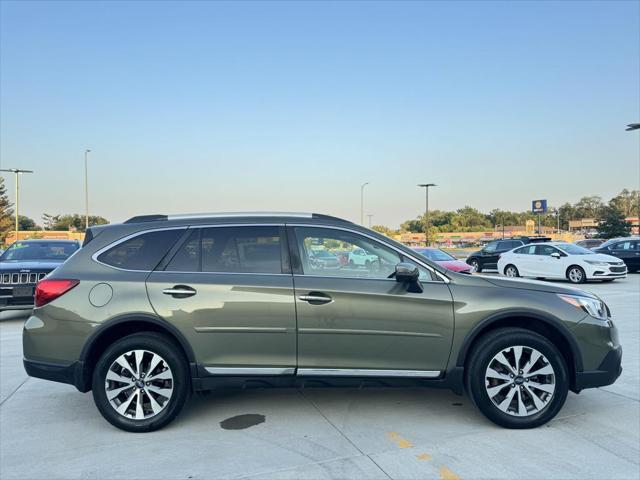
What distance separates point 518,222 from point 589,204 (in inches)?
1056

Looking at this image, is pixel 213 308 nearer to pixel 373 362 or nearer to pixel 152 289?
pixel 152 289

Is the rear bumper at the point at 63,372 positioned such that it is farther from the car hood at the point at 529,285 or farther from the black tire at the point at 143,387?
the car hood at the point at 529,285

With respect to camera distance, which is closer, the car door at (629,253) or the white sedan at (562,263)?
the white sedan at (562,263)

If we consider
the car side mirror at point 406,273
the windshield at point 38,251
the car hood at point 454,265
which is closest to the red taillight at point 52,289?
the car side mirror at point 406,273

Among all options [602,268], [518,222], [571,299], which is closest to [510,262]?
[602,268]

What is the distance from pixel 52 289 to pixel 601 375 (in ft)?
15.0

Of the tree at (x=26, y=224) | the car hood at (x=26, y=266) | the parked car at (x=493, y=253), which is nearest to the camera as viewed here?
the car hood at (x=26, y=266)

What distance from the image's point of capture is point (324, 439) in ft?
12.5

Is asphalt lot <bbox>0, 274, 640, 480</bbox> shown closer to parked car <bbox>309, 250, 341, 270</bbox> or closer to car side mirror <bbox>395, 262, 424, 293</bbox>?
car side mirror <bbox>395, 262, 424, 293</bbox>

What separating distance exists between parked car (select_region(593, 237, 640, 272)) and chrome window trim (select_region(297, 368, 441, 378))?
1985cm

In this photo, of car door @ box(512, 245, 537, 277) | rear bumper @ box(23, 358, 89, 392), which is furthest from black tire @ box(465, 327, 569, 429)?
car door @ box(512, 245, 537, 277)

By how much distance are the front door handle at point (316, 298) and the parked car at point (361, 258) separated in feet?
1.32

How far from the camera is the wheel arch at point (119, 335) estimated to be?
399cm

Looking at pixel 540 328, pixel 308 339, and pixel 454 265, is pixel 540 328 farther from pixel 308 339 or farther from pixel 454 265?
pixel 454 265
